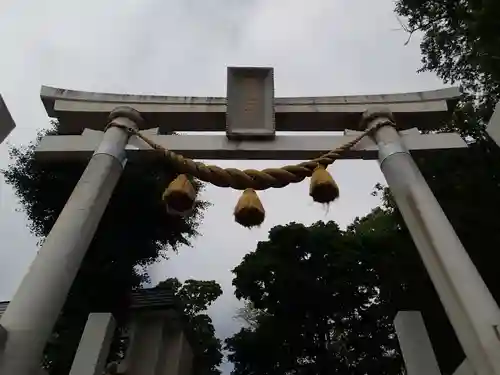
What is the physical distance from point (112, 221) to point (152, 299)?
235 cm

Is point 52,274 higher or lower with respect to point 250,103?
lower

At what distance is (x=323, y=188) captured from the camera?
376cm

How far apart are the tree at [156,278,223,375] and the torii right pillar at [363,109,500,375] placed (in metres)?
8.04

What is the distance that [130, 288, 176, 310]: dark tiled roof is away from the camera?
30.3 feet

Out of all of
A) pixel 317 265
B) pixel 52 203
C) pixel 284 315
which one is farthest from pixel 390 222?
pixel 52 203

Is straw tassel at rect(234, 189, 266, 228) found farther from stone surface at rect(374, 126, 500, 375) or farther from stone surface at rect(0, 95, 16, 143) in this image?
stone surface at rect(0, 95, 16, 143)

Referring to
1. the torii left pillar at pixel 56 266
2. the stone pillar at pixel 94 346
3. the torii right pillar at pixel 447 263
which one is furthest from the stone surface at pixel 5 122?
the torii right pillar at pixel 447 263

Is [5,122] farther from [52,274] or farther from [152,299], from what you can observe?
[152,299]

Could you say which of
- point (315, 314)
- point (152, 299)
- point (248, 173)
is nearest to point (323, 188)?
point (248, 173)

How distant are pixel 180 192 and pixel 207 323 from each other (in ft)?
34.7

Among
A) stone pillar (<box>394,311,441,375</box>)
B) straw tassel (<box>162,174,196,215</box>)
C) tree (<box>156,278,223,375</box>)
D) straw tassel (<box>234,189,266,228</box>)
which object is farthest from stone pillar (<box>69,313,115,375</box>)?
tree (<box>156,278,223,375</box>)

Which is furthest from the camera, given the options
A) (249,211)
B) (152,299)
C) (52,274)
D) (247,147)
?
(152,299)

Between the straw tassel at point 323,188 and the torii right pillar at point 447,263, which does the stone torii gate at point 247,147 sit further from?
the straw tassel at point 323,188

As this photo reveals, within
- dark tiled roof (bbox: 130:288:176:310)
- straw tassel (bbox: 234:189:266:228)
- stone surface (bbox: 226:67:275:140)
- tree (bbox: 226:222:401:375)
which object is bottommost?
straw tassel (bbox: 234:189:266:228)
